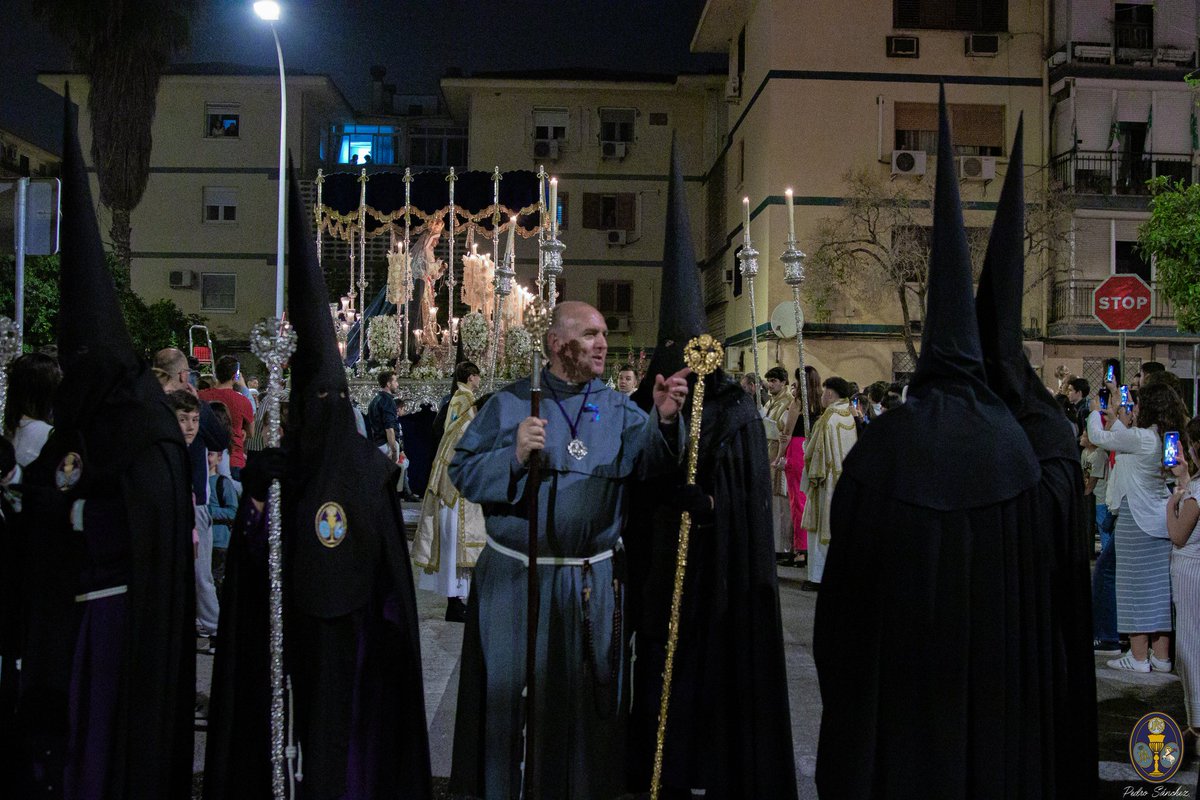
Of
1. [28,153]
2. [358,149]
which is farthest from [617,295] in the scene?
[28,153]

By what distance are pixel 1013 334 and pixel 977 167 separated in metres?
22.6

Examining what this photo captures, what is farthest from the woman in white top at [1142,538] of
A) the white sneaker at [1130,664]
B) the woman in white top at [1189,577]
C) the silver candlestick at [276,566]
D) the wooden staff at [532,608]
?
the silver candlestick at [276,566]

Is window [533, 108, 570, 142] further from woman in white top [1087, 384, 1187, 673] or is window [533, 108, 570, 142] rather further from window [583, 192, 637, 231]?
woman in white top [1087, 384, 1187, 673]

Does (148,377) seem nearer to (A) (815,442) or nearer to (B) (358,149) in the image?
(A) (815,442)

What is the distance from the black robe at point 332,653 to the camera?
144 inches

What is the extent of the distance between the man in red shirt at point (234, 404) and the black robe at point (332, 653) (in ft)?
17.2

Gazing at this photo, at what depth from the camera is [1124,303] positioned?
9.65 metres

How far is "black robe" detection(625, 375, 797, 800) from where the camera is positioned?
4.50 m

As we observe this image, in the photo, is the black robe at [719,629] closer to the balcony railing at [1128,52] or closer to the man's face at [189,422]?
the man's face at [189,422]

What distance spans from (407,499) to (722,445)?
1261cm

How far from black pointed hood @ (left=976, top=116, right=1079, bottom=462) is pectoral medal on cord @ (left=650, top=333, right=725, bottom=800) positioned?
1.07 meters

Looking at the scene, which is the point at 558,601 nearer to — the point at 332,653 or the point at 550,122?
the point at 332,653

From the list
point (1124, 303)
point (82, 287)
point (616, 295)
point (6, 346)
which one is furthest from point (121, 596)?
point (616, 295)

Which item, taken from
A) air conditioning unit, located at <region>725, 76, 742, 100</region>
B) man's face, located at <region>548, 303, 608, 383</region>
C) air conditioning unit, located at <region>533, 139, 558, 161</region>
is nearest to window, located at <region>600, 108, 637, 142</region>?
air conditioning unit, located at <region>533, 139, 558, 161</region>
